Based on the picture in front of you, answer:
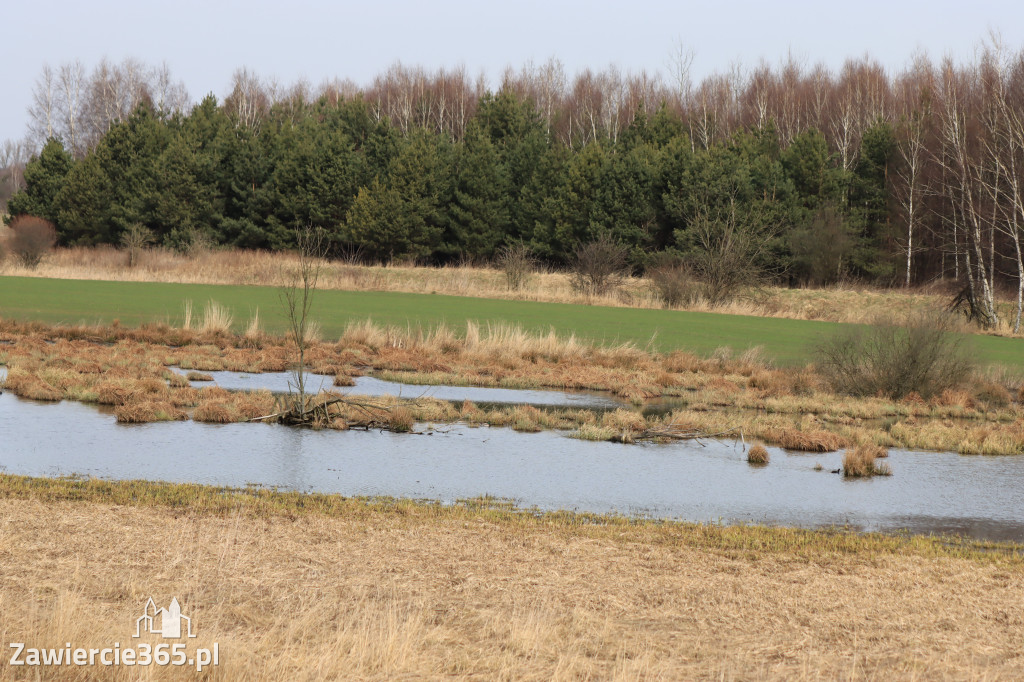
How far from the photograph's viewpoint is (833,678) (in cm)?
645

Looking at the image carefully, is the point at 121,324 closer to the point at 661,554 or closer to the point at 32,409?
the point at 32,409

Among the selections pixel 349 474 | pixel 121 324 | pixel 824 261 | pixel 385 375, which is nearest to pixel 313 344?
pixel 385 375

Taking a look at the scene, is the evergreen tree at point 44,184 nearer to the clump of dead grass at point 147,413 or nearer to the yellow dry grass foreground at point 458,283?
the yellow dry grass foreground at point 458,283

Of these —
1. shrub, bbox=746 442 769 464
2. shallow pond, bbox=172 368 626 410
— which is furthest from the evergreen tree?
shrub, bbox=746 442 769 464

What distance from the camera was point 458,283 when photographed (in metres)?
51.9

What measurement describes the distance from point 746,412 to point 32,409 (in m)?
12.6

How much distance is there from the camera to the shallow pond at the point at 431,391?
20531mm

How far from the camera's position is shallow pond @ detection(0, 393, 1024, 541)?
39.0 feet

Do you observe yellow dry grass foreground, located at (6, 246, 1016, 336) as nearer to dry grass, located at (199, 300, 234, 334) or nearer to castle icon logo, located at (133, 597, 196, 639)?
dry grass, located at (199, 300, 234, 334)

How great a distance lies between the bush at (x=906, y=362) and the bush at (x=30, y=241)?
145 ft

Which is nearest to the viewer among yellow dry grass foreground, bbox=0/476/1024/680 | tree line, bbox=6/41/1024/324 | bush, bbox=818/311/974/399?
yellow dry grass foreground, bbox=0/476/1024/680

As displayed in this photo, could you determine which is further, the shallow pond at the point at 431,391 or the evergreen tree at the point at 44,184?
the evergreen tree at the point at 44,184

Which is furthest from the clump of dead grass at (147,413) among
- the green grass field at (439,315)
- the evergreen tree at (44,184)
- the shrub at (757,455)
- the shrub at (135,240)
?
the evergreen tree at (44,184)

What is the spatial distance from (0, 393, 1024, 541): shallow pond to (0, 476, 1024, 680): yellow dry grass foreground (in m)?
1.04
